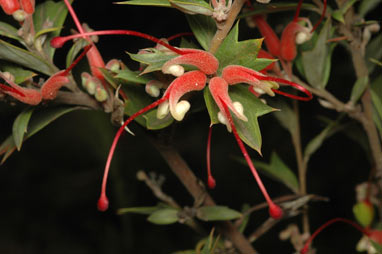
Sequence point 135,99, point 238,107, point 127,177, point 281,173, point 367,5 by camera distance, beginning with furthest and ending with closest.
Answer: point 127,177 < point 281,173 < point 367,5 < point 135,99 < point 238,107

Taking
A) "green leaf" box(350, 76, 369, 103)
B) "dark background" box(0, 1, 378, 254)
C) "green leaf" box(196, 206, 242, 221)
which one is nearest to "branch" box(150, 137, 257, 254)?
"green leaf" box(196, 206, 242, 221)

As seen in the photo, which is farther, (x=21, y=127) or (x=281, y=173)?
(x=281, y=173)

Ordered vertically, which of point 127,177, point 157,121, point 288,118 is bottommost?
point 127,177

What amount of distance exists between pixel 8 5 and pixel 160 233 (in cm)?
99

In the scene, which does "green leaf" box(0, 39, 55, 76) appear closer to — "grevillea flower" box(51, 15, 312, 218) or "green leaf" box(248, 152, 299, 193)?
"grevillea flower" box(51, 15, 312, 218)

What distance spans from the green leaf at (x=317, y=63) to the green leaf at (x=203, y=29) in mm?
175

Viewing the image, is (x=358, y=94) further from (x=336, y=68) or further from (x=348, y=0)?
(x=336, y=68)

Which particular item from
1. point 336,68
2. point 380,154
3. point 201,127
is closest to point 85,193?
point 201,127

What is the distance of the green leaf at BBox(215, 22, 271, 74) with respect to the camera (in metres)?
0.47

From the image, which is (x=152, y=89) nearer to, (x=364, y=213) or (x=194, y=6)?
(x=194, y=6)

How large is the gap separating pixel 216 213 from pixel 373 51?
31 centimetres

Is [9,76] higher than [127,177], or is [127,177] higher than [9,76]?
[9,76]

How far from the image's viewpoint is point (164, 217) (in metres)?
0.69

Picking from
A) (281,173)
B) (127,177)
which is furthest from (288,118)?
(127,177)
